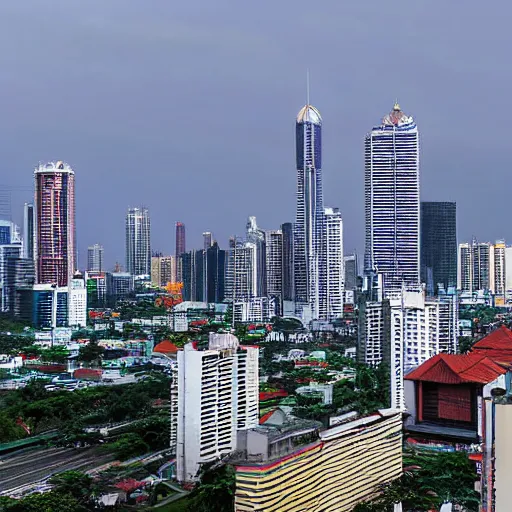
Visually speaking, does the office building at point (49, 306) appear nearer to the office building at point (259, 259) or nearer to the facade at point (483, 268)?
the office building at point (259, 259)

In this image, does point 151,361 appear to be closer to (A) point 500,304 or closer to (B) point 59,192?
(B) point 59,192

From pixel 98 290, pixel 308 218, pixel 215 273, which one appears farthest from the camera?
pixel 98 290

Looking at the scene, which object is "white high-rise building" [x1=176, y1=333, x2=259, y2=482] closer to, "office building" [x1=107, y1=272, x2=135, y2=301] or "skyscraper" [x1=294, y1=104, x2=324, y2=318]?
"skyscraper" [x1=294, y1=104, x2=324, y2=318]

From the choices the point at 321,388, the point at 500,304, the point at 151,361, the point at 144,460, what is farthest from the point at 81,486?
the point at 500,304

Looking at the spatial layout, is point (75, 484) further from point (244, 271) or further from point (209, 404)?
point (244, 271)

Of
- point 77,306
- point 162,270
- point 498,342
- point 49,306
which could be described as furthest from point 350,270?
point 498,342

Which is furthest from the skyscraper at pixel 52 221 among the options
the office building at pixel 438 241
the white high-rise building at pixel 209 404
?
the white high-rise building at pixel 209 404
